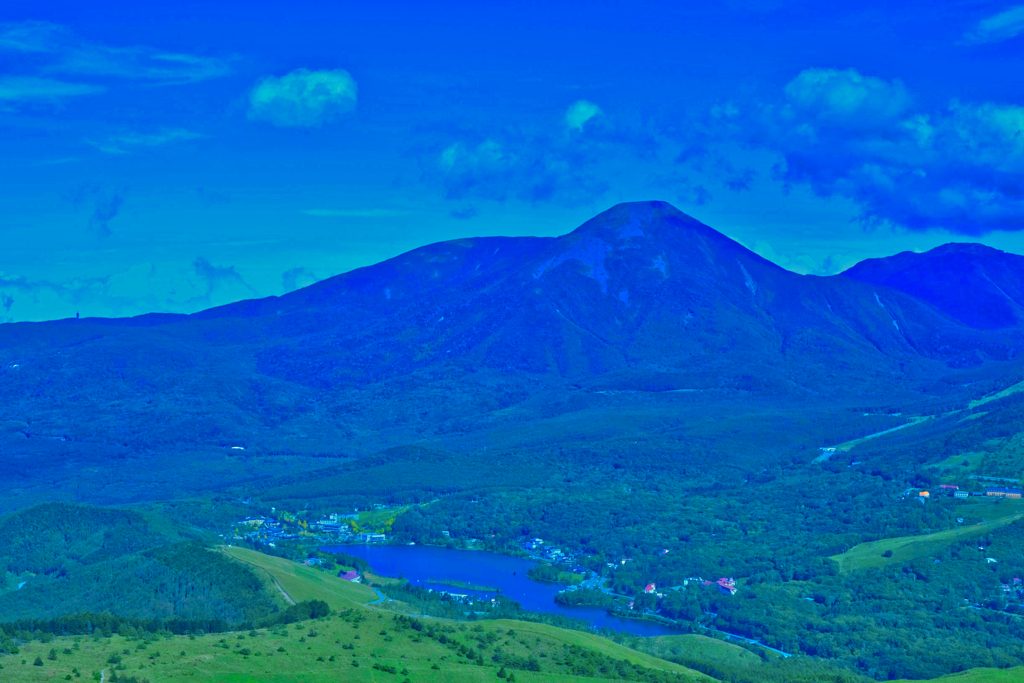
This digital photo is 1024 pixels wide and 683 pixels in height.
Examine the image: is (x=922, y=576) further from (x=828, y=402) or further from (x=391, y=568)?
(x=828, y=402)

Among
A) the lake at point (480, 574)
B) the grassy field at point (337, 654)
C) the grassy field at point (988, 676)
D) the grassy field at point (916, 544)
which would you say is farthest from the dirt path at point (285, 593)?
the grassy field at point (916, 544)

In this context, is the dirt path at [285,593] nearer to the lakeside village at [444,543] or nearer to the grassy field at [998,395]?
the lakeside village at [444,543]

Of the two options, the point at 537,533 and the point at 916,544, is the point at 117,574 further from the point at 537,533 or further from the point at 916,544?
the point at 916,544

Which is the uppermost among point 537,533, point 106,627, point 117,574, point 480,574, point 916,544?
point 537,533

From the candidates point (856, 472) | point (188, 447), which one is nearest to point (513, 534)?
point (856, 472)

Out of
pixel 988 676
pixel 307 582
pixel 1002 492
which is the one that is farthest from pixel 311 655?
pixel 1002 492

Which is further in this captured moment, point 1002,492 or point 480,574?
point 1002,492

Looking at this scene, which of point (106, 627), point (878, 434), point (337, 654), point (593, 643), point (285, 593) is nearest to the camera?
point (337, 654)

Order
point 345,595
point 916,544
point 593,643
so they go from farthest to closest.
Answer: point 916,544
point 345,595
point 593,643
